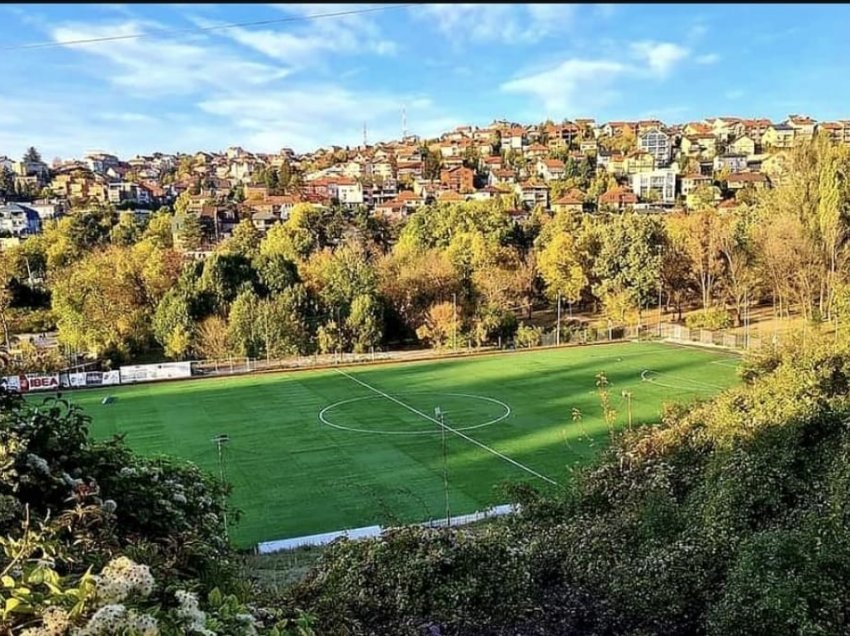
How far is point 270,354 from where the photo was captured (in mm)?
35281

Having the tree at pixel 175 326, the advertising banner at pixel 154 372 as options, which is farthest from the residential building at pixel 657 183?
the advertising banner at pixel 154 372

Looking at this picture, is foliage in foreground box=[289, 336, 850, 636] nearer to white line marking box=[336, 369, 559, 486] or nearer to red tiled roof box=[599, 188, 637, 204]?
white line marking box=[336, 369, 559, 486]

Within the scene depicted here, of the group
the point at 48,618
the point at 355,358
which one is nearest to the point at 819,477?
the point at 48,618

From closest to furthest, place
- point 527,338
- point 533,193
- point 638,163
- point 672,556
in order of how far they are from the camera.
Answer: point 672,556
point 527,338
point 533,193
point 638,163

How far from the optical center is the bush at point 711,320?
1518 inches

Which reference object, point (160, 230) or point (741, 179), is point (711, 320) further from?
point (741, 179)

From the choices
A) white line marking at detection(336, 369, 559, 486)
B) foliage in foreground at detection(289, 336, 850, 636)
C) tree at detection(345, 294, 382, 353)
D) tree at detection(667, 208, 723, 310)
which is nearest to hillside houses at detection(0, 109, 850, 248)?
tree at detection(667, 208, 723, 310)

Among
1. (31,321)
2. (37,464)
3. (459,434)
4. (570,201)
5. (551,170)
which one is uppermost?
(551,170)

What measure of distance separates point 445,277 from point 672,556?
33653mm

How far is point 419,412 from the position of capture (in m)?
24.5

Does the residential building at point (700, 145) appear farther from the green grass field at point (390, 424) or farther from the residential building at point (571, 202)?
the green grass field at point (390, 424)

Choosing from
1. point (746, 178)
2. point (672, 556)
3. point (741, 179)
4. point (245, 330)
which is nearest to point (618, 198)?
point (741, 179)

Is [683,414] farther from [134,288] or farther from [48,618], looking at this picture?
[134,288]

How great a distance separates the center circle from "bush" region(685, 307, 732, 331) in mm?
18019
